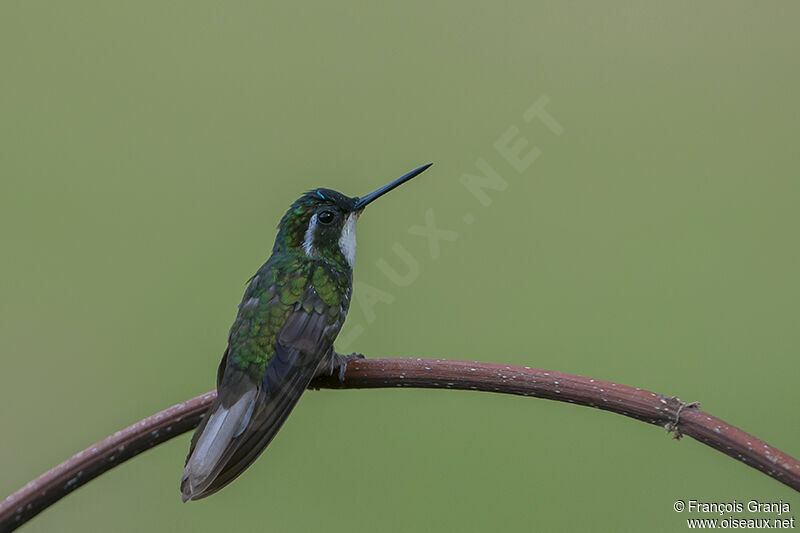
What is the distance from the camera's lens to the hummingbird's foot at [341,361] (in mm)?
1343

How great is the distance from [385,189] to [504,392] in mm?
618

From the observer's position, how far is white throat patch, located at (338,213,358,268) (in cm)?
172

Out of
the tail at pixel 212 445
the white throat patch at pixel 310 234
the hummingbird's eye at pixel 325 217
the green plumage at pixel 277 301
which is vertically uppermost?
the hummingbird's eye at pixel 325 217

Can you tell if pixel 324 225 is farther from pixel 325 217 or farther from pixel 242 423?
pixel 242 423

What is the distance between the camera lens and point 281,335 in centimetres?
146

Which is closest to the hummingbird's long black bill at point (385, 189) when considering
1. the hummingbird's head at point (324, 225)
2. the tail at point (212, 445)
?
the hummingbird's head at point (324, 225)

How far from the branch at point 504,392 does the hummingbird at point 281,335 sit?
9 cm

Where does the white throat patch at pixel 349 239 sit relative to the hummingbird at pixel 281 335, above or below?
above

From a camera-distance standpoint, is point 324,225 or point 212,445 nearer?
point 212,445

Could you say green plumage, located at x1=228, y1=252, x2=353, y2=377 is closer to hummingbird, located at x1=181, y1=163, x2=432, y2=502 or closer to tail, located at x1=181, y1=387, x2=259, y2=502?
hummingbird, located at x1=181, y1=163, x2=432, y2=502

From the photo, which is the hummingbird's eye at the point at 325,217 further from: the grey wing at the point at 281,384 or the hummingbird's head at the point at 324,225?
the grey wing at the point at 281,384

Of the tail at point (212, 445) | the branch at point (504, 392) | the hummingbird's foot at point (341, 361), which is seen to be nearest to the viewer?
the branch at point (504, 392)

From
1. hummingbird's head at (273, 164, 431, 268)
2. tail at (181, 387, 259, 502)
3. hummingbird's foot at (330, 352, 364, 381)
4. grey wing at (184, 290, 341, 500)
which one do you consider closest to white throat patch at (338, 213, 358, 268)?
hummingbird's head at (273, 164, 431, 268)

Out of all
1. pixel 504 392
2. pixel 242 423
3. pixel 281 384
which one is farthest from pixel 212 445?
pixel 504 392
